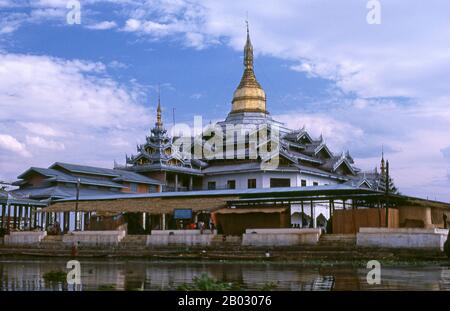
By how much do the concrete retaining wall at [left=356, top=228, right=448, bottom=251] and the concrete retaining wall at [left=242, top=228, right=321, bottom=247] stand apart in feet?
8.07

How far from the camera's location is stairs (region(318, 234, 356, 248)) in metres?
30.9

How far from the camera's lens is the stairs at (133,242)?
36.2 m

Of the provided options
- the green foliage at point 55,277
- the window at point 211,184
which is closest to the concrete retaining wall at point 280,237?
the green foliage at point 55,277

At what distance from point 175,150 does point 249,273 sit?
43.4 m

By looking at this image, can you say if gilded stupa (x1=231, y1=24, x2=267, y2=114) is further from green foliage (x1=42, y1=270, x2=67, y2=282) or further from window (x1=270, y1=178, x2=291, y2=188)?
green foliage (x1=42, y1=270, x2=67, y2=282)

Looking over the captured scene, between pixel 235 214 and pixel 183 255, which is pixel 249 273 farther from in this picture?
pixel 235 214

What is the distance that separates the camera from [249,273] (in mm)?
20875

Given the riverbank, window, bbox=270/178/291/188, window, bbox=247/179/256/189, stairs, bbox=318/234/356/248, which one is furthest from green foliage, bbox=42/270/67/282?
window, bbox=270/178/291/188

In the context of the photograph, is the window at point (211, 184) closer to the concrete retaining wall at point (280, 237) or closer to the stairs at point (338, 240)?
the concrete retaining wall at point (280, 237)

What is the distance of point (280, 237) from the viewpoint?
107 feet

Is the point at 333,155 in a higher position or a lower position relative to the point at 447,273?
higher

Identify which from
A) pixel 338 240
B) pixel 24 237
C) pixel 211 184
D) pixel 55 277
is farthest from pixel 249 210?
pixel 211 184

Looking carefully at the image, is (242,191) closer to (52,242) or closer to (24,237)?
(52,242)
